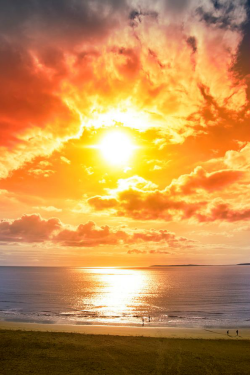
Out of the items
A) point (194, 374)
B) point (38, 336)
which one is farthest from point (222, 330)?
point (38, 336)

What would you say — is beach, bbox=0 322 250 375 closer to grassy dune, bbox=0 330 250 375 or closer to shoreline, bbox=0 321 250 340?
grassy dune, bbox=0 330 250 375

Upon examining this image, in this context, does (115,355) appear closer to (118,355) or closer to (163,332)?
(118,355)

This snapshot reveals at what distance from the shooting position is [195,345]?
37875 millimetres

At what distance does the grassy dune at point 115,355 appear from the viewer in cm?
2780

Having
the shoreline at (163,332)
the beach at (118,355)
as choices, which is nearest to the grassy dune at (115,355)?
the beach at (118,355)

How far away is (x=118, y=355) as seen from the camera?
32.3m

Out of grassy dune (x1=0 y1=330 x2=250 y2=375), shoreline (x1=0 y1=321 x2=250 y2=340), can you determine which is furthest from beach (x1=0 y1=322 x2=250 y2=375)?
shoreline (x1=0 y1=321 x2=250 y2=340)

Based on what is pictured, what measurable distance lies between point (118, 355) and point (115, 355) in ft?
1.17

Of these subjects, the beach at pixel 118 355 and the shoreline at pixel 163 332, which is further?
the shoreline at pixel 163 332

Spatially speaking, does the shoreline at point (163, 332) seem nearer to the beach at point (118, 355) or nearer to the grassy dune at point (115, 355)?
the beach at point (118, 355)

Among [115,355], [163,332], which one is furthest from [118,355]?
[163,332]

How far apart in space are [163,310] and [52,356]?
53.4m

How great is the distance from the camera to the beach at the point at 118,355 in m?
27.9

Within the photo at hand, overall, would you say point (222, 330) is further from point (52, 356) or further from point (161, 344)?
point (52, 356)
